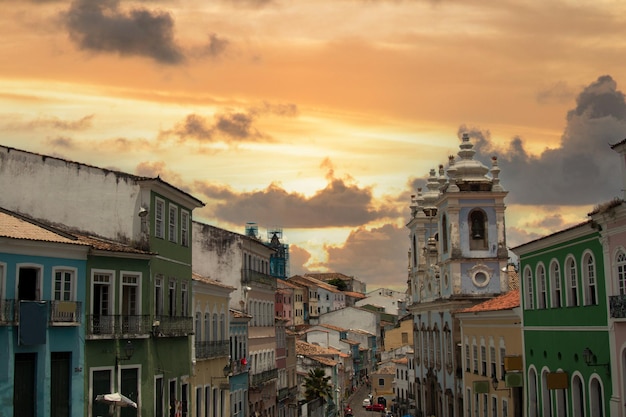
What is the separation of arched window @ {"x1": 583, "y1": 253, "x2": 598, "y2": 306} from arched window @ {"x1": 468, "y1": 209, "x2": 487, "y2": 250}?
3408cm

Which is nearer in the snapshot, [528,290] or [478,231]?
[528,290]

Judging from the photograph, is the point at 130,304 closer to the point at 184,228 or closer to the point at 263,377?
the point at 184,228

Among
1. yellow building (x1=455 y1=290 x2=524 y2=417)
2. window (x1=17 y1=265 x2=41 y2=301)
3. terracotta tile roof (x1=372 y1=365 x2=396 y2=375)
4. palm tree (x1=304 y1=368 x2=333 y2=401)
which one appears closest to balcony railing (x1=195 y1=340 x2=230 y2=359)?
window (x1=17 y1=265 x2=41 y2=301)

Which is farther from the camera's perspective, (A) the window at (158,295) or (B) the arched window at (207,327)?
(B) the arched window at (207,327)

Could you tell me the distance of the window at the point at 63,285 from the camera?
32.0 m

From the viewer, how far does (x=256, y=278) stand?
5994 centimetres

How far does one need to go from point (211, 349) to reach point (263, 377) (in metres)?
16.3

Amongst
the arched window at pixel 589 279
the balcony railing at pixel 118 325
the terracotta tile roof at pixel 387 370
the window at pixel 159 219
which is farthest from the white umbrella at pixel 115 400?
the terracotta tile roof at pixel 387 370

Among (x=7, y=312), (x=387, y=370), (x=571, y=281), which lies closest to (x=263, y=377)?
(x=571, y=281)

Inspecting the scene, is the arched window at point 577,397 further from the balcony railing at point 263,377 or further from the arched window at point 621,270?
the balcony railing at point 263,377

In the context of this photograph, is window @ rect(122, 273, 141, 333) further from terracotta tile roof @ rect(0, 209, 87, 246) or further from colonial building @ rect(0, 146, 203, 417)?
terracotta tile roof @ rect(0, 209, 87, 246)

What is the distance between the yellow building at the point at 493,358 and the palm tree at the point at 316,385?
22343 mm

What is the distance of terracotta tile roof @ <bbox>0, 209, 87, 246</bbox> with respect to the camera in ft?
102

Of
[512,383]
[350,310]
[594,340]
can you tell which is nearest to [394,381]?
[350,310]
